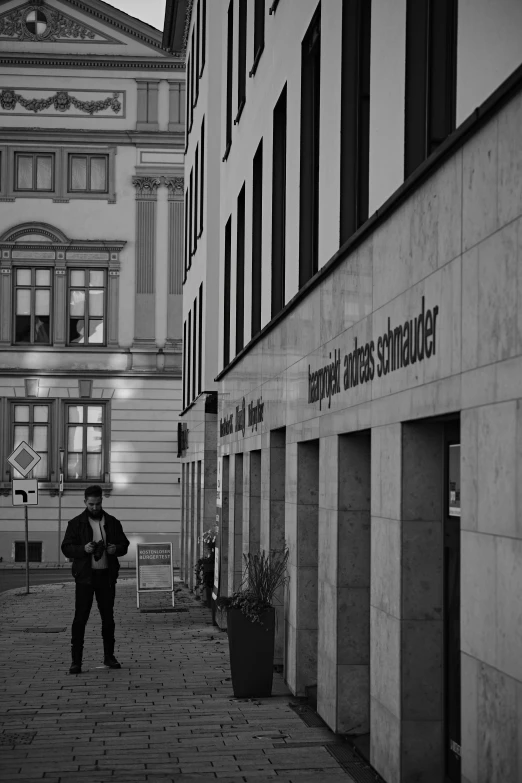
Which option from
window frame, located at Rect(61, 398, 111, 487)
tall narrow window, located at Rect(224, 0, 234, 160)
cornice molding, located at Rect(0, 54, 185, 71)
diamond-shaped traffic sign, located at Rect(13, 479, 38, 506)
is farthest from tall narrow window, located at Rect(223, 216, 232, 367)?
cornice molding, located at Rect(0, 54, 185, 71)

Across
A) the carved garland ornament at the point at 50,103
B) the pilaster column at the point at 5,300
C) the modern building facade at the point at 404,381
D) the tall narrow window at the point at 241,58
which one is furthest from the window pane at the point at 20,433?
the modern building facade at the point at 404,381

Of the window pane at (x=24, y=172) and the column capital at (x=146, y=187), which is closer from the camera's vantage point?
the window pane at (x=24, y=172)

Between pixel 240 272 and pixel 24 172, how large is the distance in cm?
Result: 2533

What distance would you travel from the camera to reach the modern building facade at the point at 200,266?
25047 millimetres

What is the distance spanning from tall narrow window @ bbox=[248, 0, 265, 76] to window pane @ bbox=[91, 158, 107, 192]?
2683 centimetres

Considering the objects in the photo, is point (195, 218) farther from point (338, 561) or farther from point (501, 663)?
point (501, 663)

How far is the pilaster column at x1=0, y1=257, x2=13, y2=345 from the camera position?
43688mm

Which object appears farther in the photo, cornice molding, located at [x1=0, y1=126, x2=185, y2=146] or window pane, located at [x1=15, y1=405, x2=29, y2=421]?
cornice molding, located at [x1=0, y1=126, x2=185, y2=146]

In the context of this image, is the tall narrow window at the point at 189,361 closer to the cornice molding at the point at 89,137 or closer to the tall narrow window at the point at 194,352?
the tall narrow window at the point at 194,352

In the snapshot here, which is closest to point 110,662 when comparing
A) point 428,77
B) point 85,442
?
point 428,77

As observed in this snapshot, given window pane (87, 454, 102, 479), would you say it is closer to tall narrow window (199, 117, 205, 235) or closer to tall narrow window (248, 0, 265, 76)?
tall narrow window (199, 117, 205, 235)

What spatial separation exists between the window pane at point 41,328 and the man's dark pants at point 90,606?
2967cm

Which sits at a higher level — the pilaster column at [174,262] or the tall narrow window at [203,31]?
the tall narrow window at [203,31]

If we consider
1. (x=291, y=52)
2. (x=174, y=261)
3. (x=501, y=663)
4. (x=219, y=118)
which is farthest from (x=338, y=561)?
(x=174, y=261)
